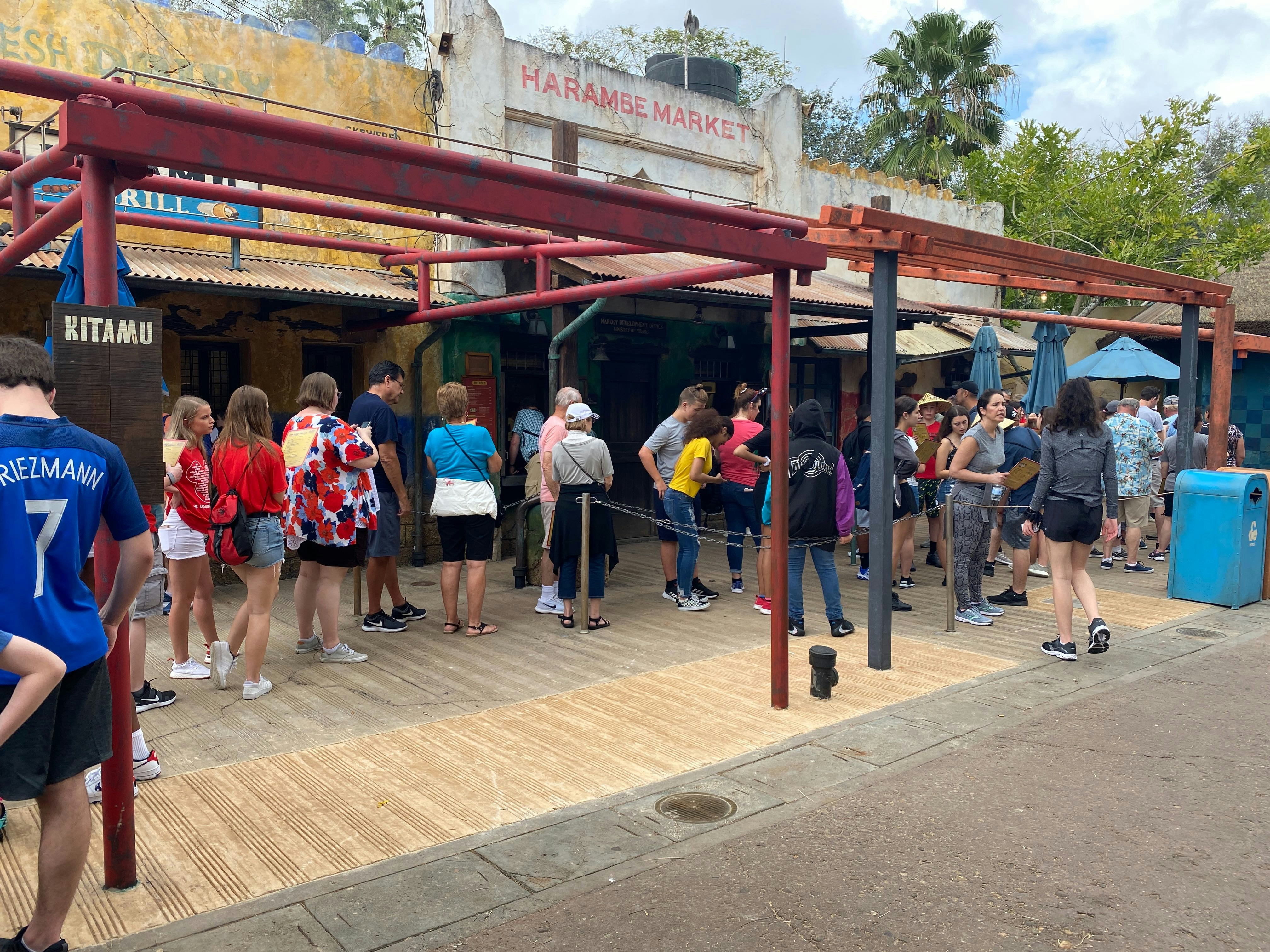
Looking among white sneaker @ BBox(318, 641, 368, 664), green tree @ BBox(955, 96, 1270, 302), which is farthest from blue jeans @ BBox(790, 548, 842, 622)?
green tree @ BBox(955, 96, 1270, 302)

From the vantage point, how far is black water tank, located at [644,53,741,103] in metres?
13.5

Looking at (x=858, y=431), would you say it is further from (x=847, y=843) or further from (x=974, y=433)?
(x=847, y=843)

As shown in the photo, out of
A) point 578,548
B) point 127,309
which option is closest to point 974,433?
point 578,548

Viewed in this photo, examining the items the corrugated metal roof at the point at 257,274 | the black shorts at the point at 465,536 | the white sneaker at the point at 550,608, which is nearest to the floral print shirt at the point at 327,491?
the black shorts at the point at 465,536

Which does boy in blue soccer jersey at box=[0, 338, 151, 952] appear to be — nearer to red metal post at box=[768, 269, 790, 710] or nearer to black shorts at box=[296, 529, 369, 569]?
black shorts at box=[296, 529, 369, 569]

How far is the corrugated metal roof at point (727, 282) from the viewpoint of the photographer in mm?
8906

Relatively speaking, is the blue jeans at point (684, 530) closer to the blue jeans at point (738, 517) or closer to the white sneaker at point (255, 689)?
the blue jeans at point (738, 517)

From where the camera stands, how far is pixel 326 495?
19.6 feet

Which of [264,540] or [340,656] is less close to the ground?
[264,540]

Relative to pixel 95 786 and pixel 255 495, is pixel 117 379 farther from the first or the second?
pixel 255 495

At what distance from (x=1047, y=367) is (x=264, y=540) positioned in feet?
28.7

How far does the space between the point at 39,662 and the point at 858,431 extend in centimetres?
710

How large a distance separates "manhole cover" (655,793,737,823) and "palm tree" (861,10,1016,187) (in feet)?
72.9

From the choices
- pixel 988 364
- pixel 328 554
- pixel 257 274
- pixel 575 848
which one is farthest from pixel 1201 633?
pixel 257 274
